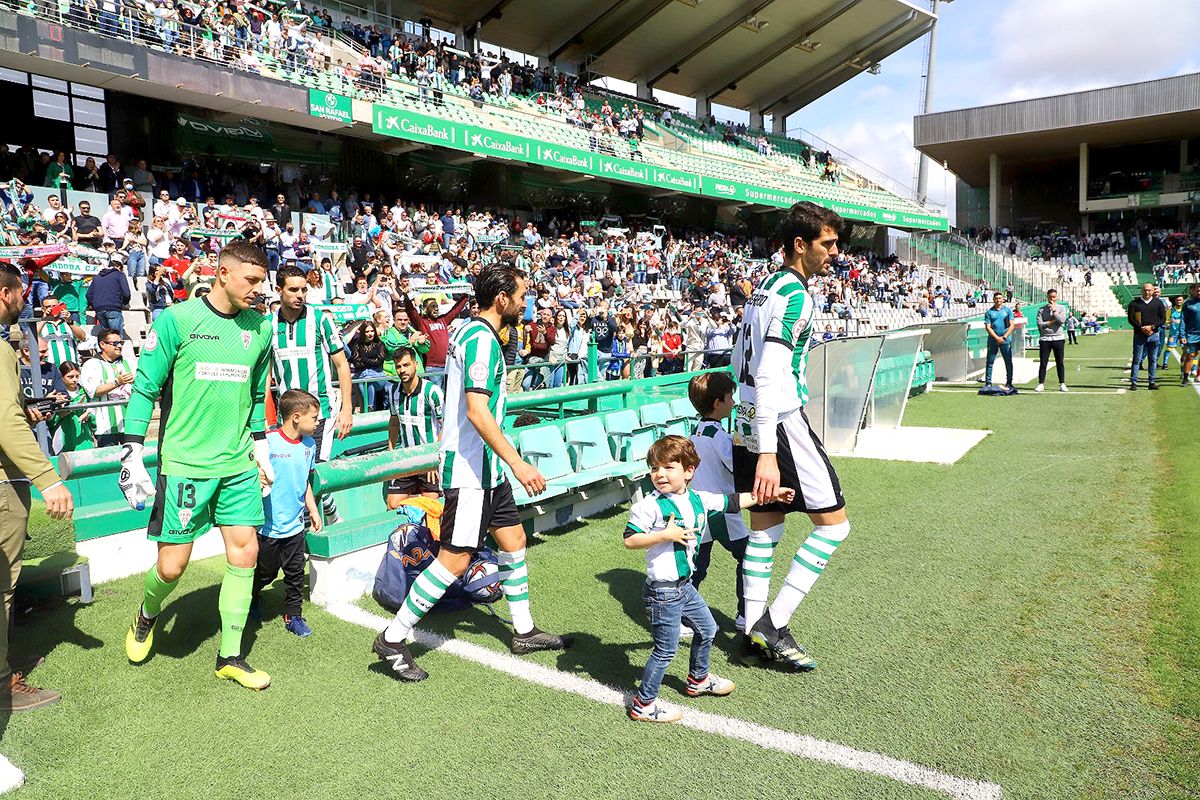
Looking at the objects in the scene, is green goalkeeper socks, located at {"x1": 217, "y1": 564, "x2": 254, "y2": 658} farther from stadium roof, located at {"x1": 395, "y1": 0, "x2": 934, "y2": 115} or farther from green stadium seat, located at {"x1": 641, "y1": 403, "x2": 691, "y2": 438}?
stadium roof, located at {"x1": 395, "y1": 0, "x2": 934, "y2": 115}

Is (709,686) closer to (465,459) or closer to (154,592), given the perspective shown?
(465,459)

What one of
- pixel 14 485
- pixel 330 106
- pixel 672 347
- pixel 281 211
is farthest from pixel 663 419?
pixel 330 106

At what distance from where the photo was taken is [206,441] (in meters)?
3.40

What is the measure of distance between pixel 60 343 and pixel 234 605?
19.1 feet

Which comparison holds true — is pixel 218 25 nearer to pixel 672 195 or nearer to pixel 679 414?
pixel 679 414

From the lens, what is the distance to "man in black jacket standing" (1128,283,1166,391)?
1241cm

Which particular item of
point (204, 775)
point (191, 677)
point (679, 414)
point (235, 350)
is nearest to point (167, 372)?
point (235, 350)

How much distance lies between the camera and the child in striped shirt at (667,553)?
3.04 meters

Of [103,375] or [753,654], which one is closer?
[753,654]

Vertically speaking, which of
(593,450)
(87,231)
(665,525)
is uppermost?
(87,231)

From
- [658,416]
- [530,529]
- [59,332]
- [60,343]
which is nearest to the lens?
[530,529]

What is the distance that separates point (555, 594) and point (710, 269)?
22.0 meters

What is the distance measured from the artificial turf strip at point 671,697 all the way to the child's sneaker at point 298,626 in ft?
0.27

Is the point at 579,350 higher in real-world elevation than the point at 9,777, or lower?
higher
